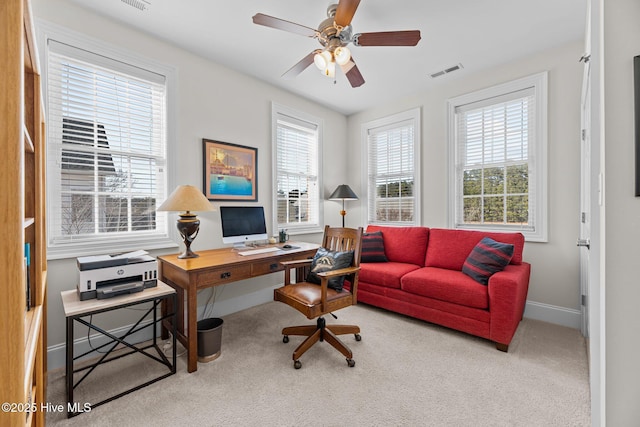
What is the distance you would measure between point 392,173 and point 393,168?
0.08m

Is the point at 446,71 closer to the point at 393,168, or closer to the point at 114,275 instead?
the point at 393,168

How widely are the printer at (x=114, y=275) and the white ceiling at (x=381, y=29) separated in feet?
6.39

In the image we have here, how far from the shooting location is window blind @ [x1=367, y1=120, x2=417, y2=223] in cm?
392

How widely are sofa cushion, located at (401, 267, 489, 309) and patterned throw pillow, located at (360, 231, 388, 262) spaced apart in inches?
23.2

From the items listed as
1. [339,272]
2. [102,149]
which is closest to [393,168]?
[339,272]

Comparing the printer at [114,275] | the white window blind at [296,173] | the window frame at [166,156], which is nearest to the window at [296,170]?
the white window blind at [296,173]

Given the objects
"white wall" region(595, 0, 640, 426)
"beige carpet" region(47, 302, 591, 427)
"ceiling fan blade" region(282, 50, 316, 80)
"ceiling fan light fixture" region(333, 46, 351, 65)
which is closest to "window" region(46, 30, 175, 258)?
"beige carpet" region(47, 302, 591, 427)

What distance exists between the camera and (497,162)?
10.4 feet

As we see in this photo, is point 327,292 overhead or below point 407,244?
below

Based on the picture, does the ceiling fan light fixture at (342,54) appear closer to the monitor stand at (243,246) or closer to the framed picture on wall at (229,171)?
the framed picture on wall at (229,171)

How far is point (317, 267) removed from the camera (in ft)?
7.75

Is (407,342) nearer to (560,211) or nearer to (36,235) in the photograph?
(560,211)

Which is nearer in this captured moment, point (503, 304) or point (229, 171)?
point (503, 304)

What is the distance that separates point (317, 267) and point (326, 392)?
92 cm
